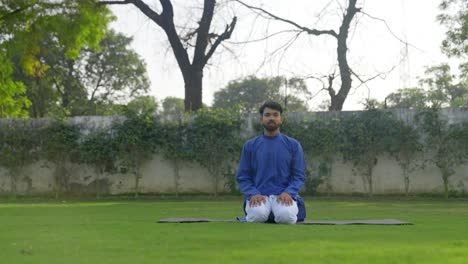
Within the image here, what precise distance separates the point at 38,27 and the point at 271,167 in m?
12.0

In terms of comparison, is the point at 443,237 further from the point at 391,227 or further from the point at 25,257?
the point at 25,257

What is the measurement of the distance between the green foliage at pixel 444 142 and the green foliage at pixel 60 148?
30.2 feet

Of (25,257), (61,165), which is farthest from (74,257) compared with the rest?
(61,165)

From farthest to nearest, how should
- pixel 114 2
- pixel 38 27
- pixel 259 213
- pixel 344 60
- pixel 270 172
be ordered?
1. pixel 344 60
2. pixel 114 2
3. pixel 38 27
4. pixel 270 172
5. pixel 259 213

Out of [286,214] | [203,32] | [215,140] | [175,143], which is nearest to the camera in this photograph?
[286,214]

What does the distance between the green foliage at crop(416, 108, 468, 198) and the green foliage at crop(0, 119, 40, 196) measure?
10431mm

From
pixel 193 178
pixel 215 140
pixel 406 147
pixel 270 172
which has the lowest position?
pixel 270 172

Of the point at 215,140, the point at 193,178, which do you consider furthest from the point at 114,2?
the point at 193,178

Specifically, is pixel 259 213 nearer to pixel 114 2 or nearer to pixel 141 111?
pixel 141 111

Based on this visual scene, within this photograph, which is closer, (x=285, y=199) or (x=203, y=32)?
(x=285, y=199)

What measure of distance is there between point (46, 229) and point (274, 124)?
2683 millimetres

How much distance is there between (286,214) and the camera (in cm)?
663

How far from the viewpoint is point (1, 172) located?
17.6 metres

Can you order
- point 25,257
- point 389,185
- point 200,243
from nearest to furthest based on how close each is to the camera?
1. point 25,257
2. point 200,243
3. point 389,185
